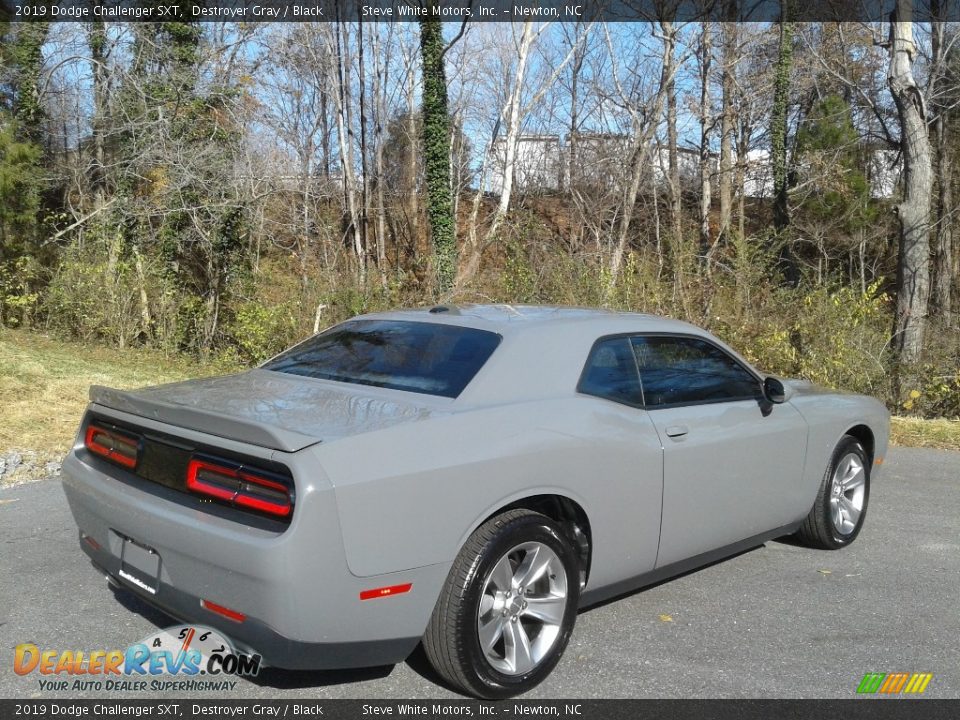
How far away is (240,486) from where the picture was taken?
3.14 m

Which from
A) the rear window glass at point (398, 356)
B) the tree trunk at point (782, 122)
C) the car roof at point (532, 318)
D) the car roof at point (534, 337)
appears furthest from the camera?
the tree trunk at point (782, 122)

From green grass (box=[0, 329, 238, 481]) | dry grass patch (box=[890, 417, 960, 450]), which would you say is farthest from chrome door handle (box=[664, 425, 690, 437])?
dry grass patch (box=[890, 417, 960, 450])

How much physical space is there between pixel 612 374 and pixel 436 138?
1709 centimetres

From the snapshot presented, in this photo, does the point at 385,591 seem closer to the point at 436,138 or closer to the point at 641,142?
the point at 436,138

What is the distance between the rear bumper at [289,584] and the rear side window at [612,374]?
1.28 metres

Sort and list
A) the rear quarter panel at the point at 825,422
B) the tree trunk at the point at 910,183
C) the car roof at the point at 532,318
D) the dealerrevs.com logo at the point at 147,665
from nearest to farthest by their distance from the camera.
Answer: the dealerrevs.com logo at the point at 147,665
the car roof at the point at 532,318
the rear quarter panel at the point at 825,422
the tree trunk at the point at 910,183

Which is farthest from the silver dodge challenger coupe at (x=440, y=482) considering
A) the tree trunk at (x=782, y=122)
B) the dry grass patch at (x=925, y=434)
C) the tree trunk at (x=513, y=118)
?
the tree trunk at (x=513, y=118)

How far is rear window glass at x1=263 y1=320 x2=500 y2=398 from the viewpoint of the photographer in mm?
3857

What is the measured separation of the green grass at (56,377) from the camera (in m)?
8.12

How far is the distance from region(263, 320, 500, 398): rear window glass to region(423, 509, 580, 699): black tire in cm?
63

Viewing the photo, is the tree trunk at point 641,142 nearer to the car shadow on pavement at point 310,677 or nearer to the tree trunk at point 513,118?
the tree trunk at point 513,118

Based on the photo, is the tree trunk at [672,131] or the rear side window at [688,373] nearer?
the rear side window at [688,373]
